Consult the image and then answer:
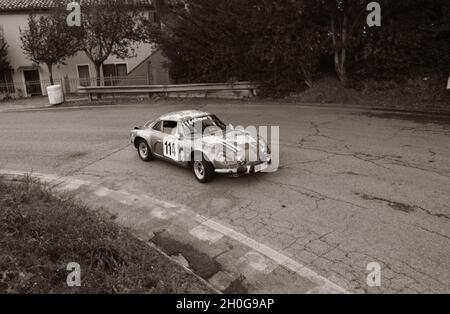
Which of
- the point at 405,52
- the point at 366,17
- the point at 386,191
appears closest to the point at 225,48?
the point at 366,17

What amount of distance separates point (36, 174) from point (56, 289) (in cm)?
584

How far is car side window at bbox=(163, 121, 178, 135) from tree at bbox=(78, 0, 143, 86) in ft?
46.7

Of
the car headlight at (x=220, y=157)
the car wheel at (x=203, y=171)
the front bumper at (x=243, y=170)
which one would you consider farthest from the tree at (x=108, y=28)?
the front bumper at (x=243, y=170)

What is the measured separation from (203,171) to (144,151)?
2.55 m

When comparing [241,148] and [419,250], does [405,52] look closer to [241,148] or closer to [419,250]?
[241,148]

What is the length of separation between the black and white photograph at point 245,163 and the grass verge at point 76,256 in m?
0.02

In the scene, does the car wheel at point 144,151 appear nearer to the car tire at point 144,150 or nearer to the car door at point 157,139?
the car tire at point 144,150

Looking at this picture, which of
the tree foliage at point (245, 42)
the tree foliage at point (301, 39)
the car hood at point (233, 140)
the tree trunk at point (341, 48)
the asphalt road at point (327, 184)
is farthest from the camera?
the tree foliage at point (245, 42)

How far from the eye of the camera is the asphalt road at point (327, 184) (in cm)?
631

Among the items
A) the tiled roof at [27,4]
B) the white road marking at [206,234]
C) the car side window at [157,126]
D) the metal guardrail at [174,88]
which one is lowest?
the white road marking at [206,234]

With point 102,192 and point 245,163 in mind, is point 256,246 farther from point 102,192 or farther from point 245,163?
point 102,192

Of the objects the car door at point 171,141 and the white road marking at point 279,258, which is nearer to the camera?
the white road marking at point 279,258

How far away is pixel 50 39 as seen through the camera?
23844 millimetres

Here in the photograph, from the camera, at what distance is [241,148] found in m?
A: 9.03
